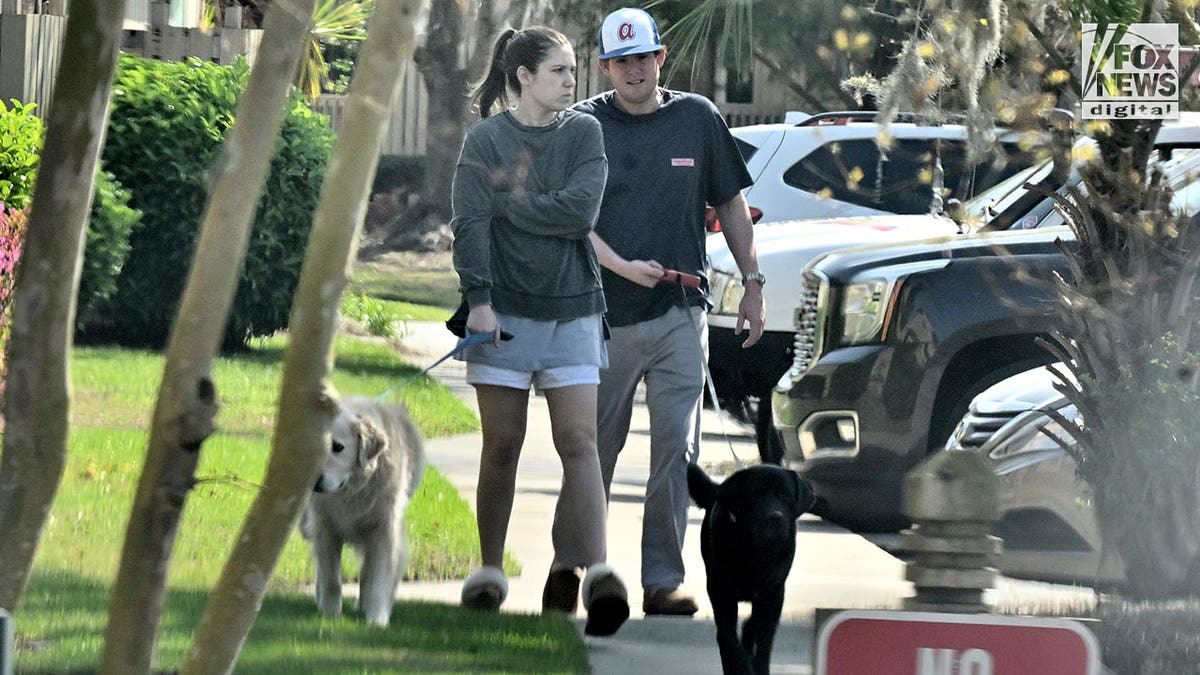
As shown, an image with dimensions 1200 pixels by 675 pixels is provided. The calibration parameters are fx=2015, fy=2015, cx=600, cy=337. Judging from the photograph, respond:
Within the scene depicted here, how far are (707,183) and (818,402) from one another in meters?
1.75

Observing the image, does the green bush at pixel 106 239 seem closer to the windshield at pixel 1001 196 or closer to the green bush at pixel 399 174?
the windshield at pixel 1001 196

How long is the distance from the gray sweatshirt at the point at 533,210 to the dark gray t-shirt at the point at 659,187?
1.31 feet

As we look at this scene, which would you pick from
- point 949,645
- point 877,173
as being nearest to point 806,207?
point 877,173

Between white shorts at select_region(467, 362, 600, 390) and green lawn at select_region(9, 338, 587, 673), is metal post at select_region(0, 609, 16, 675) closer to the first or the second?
green lawn at select_region(9, 338, 587, 673)

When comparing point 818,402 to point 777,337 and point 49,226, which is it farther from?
point 49,226

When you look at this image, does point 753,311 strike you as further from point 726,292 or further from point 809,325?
point 726,292

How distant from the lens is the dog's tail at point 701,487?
633 cm

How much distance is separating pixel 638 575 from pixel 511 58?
7.46 feet

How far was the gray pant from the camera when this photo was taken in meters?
7.14

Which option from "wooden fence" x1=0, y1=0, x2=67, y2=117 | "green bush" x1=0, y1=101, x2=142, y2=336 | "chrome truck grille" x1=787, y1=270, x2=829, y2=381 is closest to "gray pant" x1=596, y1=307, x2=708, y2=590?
"chrome truck grille" x1=787, y1=270, x2=829, y2=381

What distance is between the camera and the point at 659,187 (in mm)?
7207

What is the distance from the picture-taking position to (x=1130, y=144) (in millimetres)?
6781

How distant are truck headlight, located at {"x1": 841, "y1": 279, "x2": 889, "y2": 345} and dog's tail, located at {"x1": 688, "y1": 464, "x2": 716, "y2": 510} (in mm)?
2394

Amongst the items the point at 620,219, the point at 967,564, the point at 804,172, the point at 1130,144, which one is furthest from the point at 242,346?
the point at 967,564
